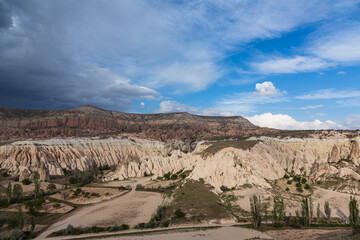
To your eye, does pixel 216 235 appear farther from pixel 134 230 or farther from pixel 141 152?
pixel 141 152

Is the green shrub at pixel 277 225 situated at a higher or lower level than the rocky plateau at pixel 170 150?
lower

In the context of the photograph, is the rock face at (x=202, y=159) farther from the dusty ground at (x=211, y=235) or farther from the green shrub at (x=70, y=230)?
the green shrub at (x=70, y=230)

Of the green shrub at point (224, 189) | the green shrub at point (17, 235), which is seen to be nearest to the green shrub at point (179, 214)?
the green shrub at point (224, 189)

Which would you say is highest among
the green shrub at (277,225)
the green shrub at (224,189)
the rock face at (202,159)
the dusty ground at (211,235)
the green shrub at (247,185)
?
the rock face at (202,159)

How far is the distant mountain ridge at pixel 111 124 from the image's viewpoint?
349ft

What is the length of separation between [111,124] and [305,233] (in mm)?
120277

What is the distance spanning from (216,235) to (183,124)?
114 meters

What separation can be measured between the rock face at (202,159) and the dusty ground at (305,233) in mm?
15460

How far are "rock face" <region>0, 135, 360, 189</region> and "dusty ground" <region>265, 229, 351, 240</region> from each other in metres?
15.5

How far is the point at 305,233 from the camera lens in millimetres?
23594

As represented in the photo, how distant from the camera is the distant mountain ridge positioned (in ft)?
349

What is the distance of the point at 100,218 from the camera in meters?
31.3

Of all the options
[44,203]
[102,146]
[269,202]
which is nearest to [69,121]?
[102,146]

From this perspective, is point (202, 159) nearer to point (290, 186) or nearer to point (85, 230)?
point (290, 186)
